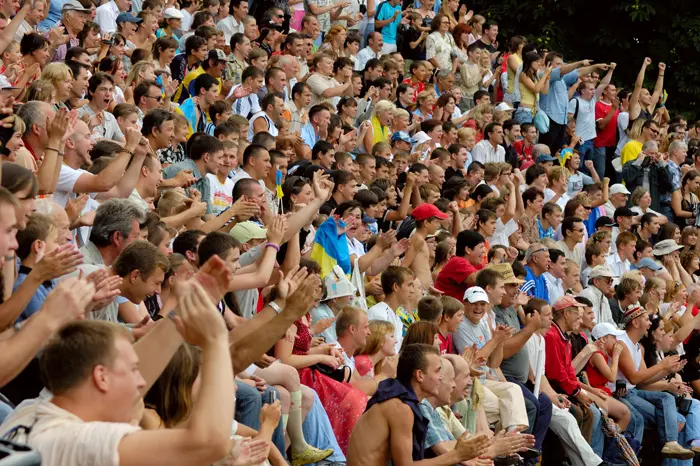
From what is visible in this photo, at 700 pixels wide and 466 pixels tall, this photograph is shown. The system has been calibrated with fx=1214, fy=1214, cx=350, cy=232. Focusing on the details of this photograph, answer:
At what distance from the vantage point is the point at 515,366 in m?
10.2

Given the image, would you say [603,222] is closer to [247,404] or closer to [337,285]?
[337,285]

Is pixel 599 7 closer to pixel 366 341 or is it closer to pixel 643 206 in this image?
pixel 643 206

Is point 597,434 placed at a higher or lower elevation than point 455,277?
lower

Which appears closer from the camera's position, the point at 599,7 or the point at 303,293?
the point at 303,293

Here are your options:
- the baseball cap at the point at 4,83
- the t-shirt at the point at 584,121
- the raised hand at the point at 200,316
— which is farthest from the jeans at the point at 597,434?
the t-shirt at the point at 584,121

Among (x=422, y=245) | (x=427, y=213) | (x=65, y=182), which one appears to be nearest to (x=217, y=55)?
(x=427, y=213)

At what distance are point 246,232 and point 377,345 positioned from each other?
125cm

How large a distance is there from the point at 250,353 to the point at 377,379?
148 inches

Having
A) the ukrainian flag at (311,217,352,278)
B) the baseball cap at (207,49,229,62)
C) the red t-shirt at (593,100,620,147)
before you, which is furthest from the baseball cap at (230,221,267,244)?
the red t-shirt at (593,100,620,147)

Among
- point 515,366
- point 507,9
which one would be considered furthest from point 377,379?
point 507,9

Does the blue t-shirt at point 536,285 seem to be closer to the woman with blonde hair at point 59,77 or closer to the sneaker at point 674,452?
the sneaker at point 674,452

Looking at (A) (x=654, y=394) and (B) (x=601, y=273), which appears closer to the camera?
(A) (x=654, y=394)

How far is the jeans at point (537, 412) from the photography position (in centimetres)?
991

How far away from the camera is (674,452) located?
1158 centimetres
